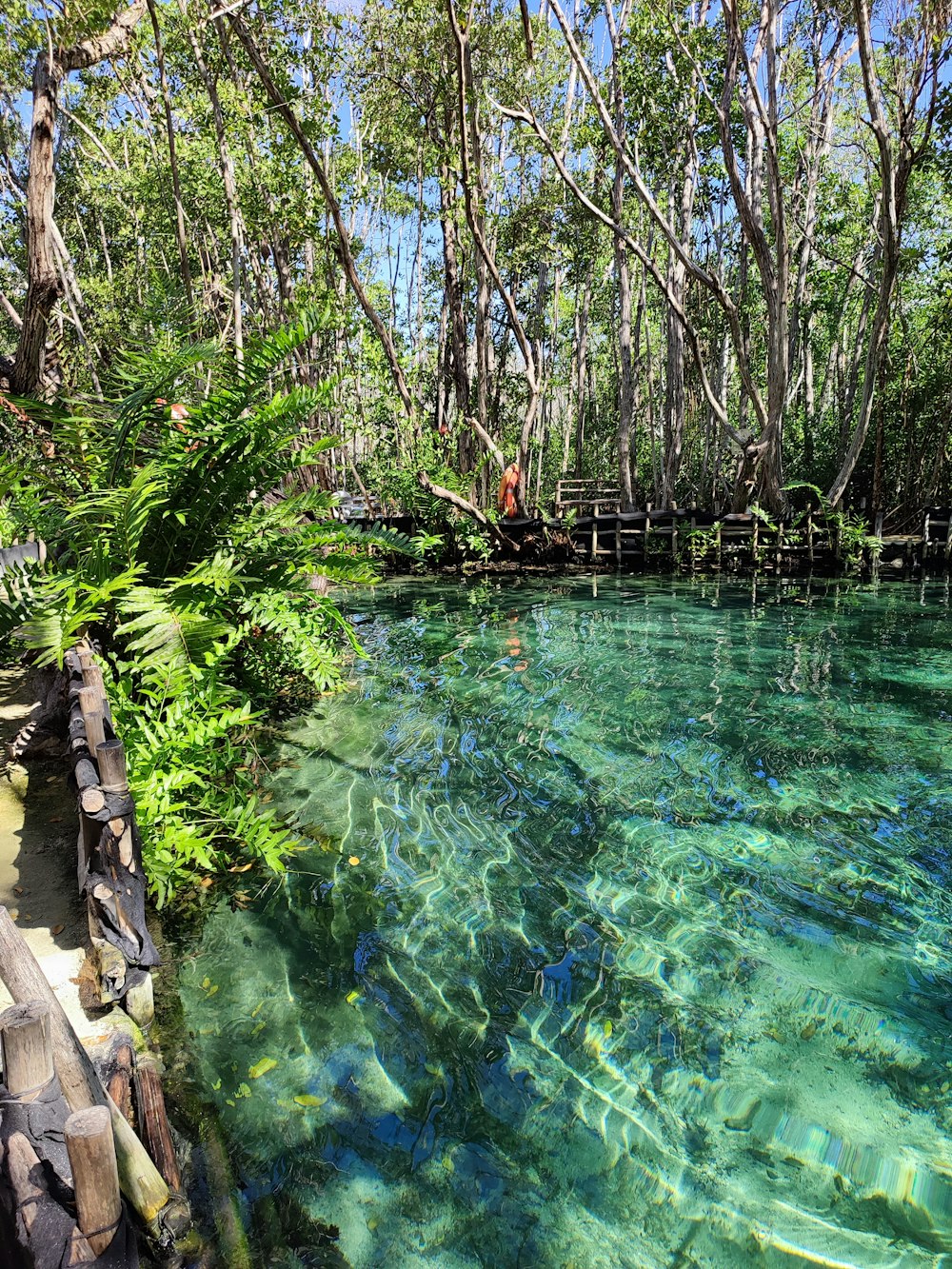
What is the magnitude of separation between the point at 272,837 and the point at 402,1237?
1416 millimetres

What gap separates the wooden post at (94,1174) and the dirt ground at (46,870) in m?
0.94

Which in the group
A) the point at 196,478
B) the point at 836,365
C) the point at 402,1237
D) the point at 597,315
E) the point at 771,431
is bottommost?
the point at 402,1237

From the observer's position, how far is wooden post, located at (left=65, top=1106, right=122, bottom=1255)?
1.31m

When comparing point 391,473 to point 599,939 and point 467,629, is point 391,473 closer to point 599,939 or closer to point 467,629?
point 467,629

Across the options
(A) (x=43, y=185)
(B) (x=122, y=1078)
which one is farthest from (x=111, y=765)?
(A) (x=43, y=185)

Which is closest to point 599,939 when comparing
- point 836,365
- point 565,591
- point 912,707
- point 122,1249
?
point 122,1249

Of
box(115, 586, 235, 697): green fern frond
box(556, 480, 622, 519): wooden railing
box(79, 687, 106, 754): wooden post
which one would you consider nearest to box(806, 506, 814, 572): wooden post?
box(556, 480, 622, 519): wooden railing

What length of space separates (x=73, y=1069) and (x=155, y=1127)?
0.54 metres

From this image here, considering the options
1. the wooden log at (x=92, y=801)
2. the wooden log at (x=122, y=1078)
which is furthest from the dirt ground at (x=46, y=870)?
the wooden log at (x=92, y=801)

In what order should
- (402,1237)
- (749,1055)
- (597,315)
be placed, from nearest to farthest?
1. (402,1237)
2. (749,1055)
3. (597,315)

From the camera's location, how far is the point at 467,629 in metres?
9.36

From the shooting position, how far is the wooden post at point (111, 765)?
7.88 ft

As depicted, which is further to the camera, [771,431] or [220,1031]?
[771,431]

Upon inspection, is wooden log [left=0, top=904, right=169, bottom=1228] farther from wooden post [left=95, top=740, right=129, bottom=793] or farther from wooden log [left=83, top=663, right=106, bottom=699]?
wooden log [left=83, top=663, right=106, bottom=699]
